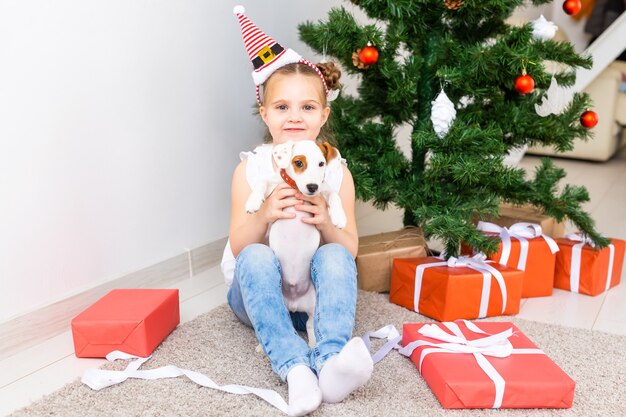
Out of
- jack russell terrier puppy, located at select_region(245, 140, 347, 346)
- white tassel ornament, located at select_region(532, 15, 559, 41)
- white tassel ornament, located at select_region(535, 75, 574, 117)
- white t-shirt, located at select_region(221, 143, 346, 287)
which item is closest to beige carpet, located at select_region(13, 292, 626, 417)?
jack russell terrier puppy, located at select_region(245, 140, 347, 346)

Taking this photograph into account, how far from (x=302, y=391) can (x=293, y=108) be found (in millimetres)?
577

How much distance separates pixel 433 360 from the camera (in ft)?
3.93

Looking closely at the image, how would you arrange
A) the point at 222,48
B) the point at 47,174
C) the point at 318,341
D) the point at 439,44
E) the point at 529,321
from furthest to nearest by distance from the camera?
the point at 222,48
the point at 439,44
the point at 529,321
the point at 47,174
the point at 318,341

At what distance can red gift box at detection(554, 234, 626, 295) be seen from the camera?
1.70 m

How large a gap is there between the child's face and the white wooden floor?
572 mm

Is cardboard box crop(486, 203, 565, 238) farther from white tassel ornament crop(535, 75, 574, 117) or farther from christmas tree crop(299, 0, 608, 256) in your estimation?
white tassel ornament crop(535, 75, 574, 117)

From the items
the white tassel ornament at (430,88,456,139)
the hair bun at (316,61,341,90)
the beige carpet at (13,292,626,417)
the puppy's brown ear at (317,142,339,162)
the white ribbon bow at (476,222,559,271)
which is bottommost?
the beige carpet at (13,292,626,417)

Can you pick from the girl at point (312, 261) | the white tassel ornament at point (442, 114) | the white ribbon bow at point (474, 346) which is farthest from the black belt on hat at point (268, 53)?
the white ribbon bow at point (474, 346)

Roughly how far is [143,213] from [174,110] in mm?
299

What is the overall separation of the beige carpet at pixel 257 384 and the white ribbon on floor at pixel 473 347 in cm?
3

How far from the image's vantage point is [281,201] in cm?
122

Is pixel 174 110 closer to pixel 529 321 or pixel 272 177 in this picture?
pixel 272 177

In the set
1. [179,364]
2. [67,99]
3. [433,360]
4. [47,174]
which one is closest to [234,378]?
[179,364]

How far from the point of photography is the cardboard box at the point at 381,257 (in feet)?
5.53
